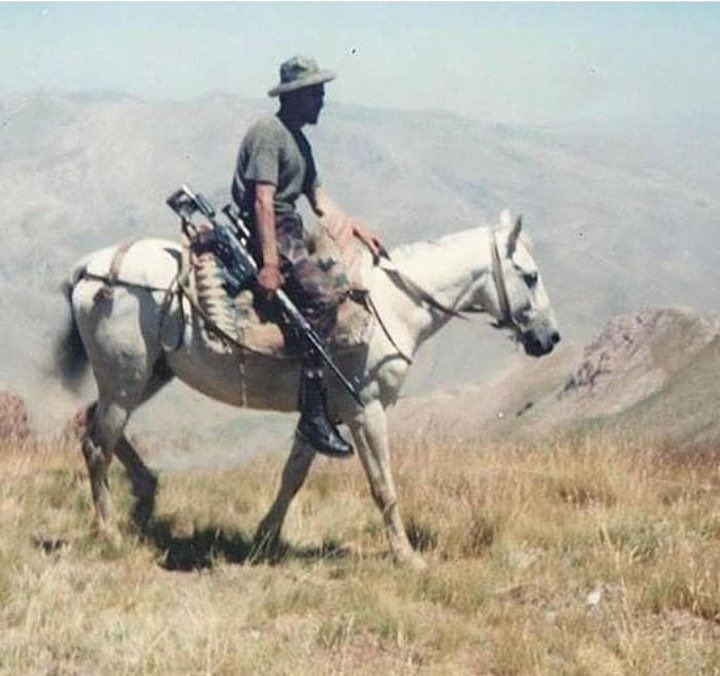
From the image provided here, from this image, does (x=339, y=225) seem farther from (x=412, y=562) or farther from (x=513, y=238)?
(x=412, y=562)

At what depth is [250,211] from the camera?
8289 millimetres

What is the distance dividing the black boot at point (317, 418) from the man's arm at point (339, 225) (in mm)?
908

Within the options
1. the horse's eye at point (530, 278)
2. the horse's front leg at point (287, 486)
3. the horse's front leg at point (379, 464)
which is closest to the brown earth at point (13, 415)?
the horse's front leg at point (287, 486)

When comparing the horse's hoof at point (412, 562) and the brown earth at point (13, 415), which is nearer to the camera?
the horse's hoof at point (412, 562)

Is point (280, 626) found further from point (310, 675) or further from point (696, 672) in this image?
point (696, 672)

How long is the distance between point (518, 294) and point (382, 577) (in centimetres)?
216

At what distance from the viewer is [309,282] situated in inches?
319

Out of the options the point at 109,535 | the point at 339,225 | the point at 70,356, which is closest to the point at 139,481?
the point at 109,535

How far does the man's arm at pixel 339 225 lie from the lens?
855cm

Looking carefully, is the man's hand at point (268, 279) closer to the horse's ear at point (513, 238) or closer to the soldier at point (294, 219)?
the soldier at point (294, 219)

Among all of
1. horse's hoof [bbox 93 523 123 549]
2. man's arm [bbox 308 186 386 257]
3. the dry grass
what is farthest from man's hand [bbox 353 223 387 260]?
horse's hoof [bbox 93 523 123 549]

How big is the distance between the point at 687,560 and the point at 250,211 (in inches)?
131

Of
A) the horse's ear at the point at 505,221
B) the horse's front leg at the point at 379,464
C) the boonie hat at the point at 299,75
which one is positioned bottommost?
the horse's front leg at the point at 379,464

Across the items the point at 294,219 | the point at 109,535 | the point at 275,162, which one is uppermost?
the point at 275,162
